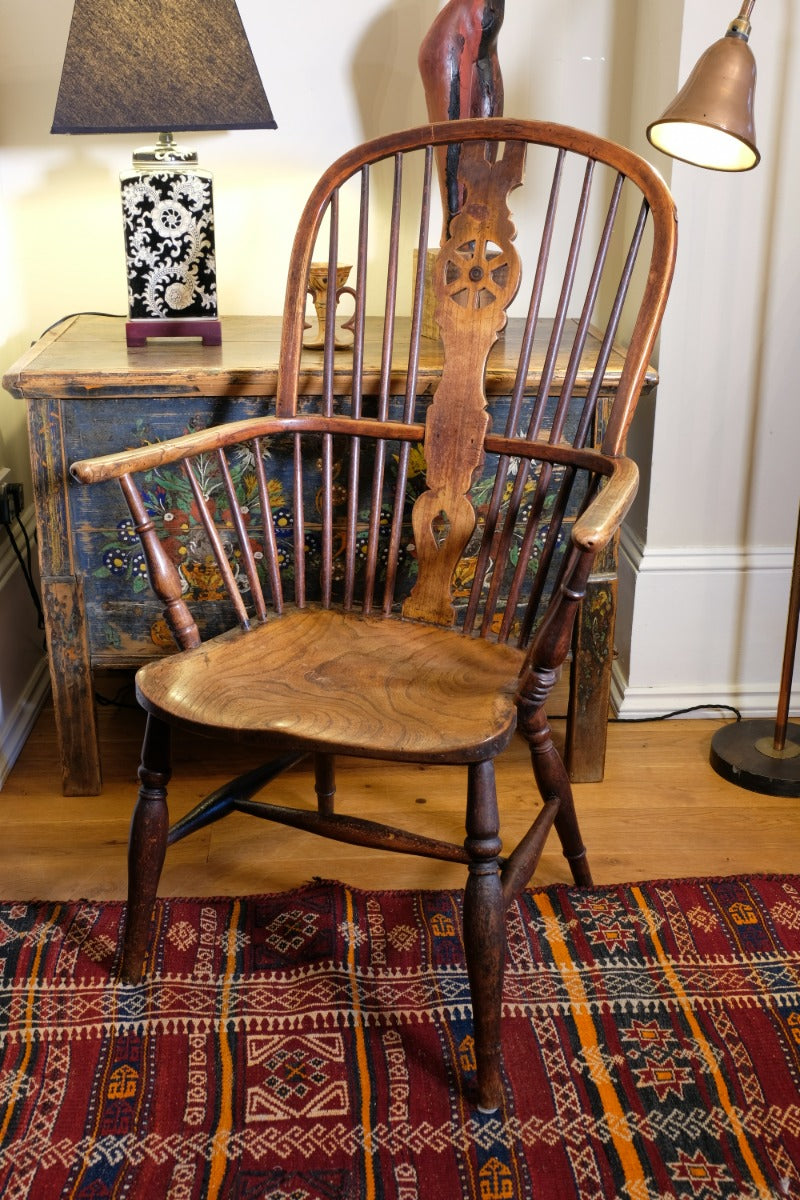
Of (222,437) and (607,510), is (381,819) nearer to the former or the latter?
(222,437)

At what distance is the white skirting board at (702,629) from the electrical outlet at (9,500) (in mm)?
1333

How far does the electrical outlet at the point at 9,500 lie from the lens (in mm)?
2408

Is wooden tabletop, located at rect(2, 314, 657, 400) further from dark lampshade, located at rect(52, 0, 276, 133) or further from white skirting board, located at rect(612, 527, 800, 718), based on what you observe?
white skirting board, located at rect(612, 527, 800, 718)

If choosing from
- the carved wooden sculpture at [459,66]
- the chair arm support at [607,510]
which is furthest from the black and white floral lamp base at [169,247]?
the chair arm support at [607,510]

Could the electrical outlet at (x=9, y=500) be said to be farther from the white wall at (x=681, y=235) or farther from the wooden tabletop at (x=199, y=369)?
the wooden tabletop at (x=199, y=369)

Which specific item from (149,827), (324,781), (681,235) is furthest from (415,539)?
(681,235)

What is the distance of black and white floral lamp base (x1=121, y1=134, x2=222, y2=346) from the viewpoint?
210cm

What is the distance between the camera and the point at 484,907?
1466mm

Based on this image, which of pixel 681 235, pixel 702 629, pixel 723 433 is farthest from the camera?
pixel 702 629

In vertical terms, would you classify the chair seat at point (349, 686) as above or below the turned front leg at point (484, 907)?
above

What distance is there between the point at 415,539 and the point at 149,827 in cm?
63

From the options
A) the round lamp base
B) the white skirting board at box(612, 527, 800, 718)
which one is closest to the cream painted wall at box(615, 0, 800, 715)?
the white skirting board at box(612, 527, 800, 718)

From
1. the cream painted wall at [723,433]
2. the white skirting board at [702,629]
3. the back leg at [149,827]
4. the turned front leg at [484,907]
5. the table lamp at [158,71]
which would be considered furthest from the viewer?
the white skirting board at [702,629]

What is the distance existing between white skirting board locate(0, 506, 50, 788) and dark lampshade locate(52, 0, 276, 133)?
3.08 ft
